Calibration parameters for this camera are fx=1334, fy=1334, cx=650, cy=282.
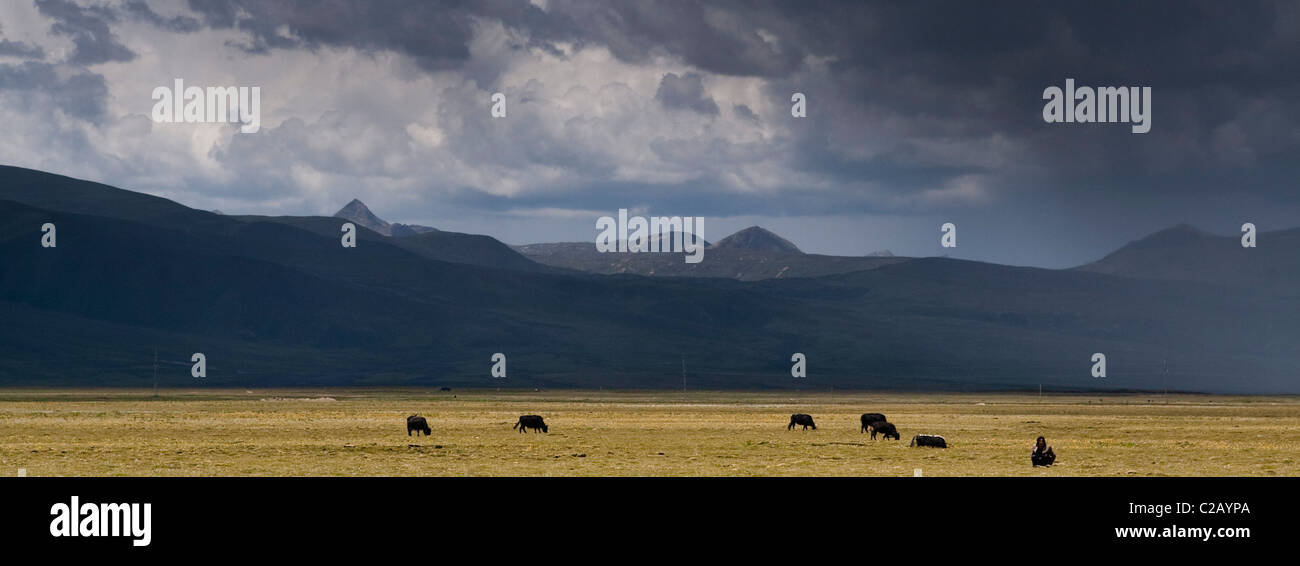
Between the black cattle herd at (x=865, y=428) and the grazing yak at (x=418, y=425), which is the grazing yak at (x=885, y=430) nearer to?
the black cattle herd at (x=865, y=428)

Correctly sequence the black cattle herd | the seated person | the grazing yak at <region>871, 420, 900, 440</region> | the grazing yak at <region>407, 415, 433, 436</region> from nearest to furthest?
the seated person
the black cattle herd
the grazing yak at <region>871, 420, 900, 440</region>
the grazing yak at <region>407, 415, 433, 436</region>

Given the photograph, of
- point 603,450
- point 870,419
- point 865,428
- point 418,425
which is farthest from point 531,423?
point 870,419

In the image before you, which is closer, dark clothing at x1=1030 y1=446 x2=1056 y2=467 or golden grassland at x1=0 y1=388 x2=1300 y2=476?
golden grassland at x1=0 y1=388 x2=1300 y2=476

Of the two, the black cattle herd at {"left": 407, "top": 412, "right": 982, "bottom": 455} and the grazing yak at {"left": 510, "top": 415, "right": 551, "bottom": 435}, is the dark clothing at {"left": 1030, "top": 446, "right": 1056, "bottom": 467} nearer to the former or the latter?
the black cattle herd at {"left": 407, "top": 412, "right": 982, "bottom": 455}

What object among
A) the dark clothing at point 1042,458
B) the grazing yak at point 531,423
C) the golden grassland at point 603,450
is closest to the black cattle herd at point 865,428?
the grazing yak at point 531,423

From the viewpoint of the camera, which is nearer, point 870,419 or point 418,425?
point 418,425

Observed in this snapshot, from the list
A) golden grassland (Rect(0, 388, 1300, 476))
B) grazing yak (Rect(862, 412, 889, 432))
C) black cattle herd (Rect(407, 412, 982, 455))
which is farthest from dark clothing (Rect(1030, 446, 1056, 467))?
grazing yak (Rect(862, 412, 889, 432))

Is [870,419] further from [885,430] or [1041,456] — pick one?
[1041,456]

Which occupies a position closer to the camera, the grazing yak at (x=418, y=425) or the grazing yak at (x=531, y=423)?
the grazing yak at (x=418, y=425)

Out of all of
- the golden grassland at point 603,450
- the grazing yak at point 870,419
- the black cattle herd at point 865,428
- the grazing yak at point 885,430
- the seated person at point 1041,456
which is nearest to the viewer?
the golden grassland at point 603,450

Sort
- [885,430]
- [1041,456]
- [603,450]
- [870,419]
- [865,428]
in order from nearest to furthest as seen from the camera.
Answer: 1. [1041,456]
2. [603,450]
3. [885,430]
4. [865,428]
5. [870,419]

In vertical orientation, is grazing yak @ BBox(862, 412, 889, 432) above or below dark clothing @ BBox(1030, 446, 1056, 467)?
below
